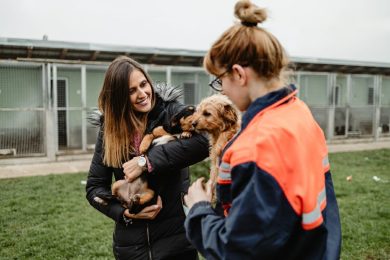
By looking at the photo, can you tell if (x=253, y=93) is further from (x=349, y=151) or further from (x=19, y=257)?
(x=349, y=151)

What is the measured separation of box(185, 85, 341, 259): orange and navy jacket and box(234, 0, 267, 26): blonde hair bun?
0.27m

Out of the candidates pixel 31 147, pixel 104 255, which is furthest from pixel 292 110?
pixel 31 147

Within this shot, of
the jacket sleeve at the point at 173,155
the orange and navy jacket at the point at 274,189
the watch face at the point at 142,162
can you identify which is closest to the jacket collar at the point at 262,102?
the orange and navy jacket at the point at 274,189

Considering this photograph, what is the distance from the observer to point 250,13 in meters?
1.38

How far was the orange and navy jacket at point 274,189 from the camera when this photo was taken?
1215mm

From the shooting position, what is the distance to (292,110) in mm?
1348

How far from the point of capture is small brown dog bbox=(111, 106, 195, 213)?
246cm

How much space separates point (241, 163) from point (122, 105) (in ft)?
4.72

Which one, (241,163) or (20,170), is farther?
(20,170)

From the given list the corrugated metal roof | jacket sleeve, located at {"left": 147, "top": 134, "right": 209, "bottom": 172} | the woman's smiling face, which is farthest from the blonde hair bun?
the corrugated metal roof

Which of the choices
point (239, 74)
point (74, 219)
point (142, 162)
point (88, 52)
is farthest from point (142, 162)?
point (88, 52)

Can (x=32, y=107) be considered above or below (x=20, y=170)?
above

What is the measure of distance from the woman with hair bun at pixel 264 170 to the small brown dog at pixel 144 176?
1.02 meters

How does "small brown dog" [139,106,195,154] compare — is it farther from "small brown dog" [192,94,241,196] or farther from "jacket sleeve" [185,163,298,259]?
"jacket sleeve" [185,163,298,259]
